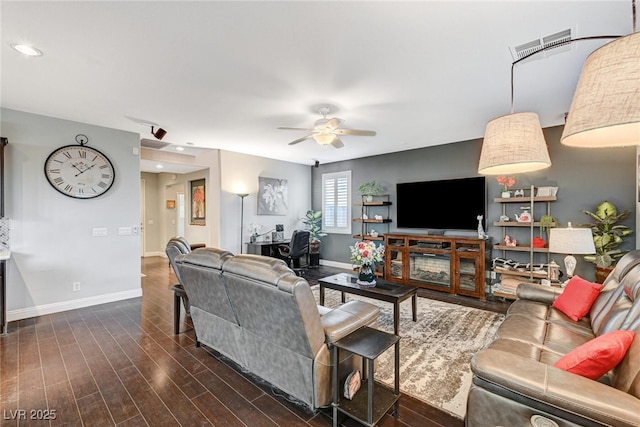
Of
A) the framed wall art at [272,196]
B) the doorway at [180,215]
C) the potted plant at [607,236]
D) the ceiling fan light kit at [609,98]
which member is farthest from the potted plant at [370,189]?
the doorway at [180,215]

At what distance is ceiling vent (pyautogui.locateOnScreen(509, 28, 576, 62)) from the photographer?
2.08 metres

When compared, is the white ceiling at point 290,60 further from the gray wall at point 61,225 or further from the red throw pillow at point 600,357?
the red throw pillow at point 600,357

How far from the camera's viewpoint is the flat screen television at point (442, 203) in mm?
5000

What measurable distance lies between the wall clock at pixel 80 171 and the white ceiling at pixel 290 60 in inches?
19.3

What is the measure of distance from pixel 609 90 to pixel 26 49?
3.69m

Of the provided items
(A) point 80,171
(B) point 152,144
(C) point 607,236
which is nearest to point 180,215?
(B) point 152,144

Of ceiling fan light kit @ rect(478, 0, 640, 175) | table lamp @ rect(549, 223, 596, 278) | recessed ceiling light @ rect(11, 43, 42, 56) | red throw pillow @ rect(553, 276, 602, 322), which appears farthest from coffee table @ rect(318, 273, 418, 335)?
recessed ceiling light @ rect(11, 43, 42, 56)

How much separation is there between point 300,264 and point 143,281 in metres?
3.31

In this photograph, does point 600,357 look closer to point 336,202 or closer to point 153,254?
point 336,202

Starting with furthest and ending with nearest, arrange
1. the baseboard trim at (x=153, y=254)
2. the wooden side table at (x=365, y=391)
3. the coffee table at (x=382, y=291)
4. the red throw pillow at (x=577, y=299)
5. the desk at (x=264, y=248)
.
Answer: the baseboard trim at (x=153, y=254) < the desk at (x=264, y=248) < the coffee table at (x=382, y=291) < the red throw pillow at (x=577, y=299) < the wooden side table at (x=365, y=391)

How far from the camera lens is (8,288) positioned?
361 cm

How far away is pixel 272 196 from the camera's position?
689 cm

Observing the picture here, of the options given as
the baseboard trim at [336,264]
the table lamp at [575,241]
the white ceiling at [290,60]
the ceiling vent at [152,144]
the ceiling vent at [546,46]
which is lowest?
the baseboard trim at [336,264]

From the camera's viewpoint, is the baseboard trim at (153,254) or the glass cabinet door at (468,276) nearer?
the glass cabinet door at (468,276)
